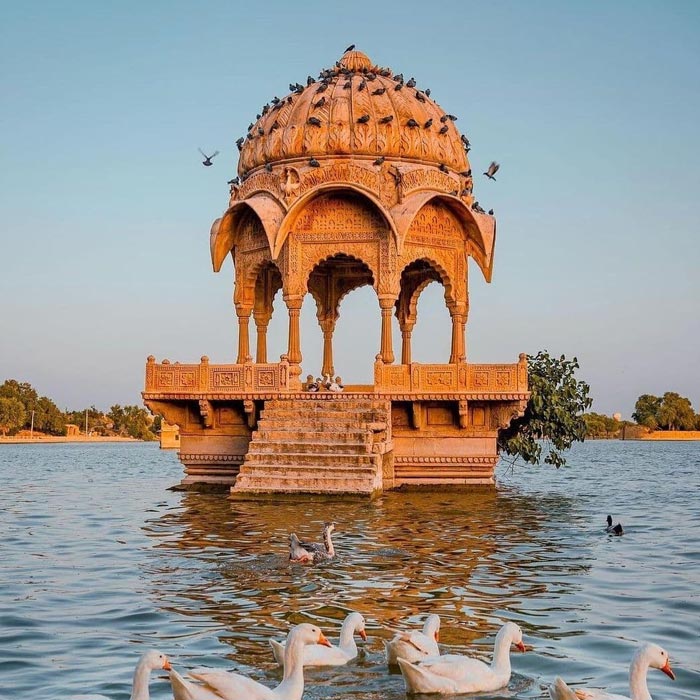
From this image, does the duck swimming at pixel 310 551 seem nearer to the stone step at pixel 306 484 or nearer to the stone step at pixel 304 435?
the stone step at pixel 306 484

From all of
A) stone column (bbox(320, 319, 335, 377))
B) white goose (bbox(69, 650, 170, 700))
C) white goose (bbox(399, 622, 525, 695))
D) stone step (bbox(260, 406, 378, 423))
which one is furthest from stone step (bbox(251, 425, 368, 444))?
white goose (bbox(69, 650, 170, 700))

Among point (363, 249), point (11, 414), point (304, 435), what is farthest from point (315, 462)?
point (11, 414)

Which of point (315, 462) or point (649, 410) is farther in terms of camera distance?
point (649, 410)

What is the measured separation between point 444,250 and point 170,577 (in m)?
13.3

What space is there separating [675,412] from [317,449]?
71992 mm

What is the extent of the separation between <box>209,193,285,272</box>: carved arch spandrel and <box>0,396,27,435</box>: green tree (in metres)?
58.7

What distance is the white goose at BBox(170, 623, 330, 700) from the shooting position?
18.2ft

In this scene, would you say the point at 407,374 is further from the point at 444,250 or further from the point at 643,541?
the point at 643,541

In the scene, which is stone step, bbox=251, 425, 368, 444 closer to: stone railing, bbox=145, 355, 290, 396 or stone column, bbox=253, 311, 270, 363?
stone railing, bbox=145, 355, 290, 396

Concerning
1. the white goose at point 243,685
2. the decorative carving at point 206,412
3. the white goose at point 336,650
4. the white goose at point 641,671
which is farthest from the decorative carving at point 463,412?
the white goose at point 243,685

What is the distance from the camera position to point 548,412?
2280cm

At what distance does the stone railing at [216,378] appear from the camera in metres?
19.6

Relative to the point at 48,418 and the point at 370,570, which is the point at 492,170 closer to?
the point at 370,570

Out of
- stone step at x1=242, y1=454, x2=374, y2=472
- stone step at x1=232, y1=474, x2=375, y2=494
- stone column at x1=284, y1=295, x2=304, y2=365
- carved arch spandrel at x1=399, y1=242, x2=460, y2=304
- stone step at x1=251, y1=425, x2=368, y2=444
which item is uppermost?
carved arch spandrel at x1=399, y1=242, x2=460, y2=304
